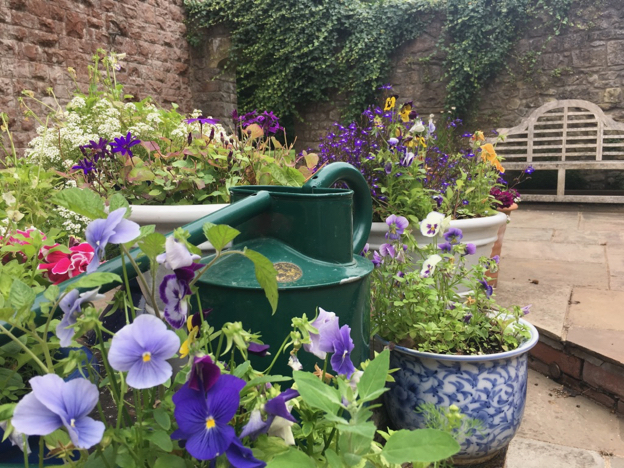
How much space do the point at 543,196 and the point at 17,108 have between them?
5.88 m

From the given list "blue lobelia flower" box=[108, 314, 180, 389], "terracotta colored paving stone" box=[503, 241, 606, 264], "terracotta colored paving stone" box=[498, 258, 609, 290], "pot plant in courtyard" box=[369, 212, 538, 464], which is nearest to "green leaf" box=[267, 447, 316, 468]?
"blue lobelia flower" box=[108, 314, 180, 389]

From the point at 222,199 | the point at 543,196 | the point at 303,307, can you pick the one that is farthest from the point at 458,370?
the point at 543,196

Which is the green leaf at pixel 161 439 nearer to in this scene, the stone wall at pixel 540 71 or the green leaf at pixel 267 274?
the green leaf at pixel 267 274

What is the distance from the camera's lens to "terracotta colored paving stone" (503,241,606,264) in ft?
10.5

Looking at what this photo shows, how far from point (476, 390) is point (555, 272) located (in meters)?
1.99

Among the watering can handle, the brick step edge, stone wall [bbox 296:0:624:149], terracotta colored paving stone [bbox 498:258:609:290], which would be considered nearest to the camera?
the watering can handle

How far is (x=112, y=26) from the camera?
5844 millimetres

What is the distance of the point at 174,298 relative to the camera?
18.1 inches

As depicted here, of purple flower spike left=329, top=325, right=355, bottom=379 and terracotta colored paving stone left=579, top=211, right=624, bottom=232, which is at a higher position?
purple flower spike left=329, top=325, right=355, bottom=379

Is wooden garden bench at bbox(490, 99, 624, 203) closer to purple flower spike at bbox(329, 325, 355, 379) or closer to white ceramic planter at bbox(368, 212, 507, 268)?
white ceramic planter at bbox(368, 212, 507, 268)

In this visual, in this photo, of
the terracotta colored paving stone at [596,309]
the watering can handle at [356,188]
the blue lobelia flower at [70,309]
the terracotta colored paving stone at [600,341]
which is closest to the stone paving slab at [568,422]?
the terracotta colored paving stone at [600,341]

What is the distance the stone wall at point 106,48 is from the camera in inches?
186

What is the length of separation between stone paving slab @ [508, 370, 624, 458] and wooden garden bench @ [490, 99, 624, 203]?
429cm

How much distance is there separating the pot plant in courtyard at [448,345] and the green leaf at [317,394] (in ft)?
2.86
